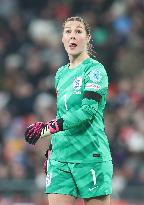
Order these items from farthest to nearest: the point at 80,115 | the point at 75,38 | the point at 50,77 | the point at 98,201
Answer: the point at 50,77
the point at 75,38
the point at 98,201
the point at 80,115

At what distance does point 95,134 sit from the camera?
5836 mm

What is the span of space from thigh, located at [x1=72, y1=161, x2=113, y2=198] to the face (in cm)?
91

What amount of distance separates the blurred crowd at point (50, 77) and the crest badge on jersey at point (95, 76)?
4629mm

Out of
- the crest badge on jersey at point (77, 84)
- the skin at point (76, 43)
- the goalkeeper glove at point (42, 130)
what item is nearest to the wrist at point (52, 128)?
the goalkeeper glove at point (42, 130)

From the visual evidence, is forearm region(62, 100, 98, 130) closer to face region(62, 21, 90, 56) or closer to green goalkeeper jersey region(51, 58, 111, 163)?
green goalkeeper jersey region(51, 58, 111, 163)

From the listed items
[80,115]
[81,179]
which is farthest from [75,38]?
[81,179]

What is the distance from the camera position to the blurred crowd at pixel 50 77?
11.3 metres

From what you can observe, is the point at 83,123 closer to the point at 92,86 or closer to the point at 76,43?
the point at 92,86

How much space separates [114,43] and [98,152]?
8189mm

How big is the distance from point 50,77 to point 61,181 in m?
7.34

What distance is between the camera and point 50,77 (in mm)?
13102

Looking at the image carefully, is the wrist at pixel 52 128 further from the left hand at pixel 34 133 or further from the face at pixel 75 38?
the face at pixel 75 38

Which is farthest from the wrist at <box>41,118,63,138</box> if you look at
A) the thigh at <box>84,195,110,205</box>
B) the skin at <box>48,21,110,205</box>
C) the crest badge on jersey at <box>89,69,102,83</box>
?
the thigh at <box>84,195,110,205</box>

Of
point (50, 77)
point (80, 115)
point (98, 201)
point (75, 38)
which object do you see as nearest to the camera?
point (80, 115)
